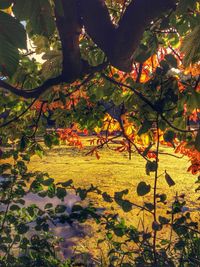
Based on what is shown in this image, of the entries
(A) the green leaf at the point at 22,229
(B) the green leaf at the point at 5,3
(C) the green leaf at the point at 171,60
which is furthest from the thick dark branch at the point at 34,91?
(A) the green leaf at the point at 22,229

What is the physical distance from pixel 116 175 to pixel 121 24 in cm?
648

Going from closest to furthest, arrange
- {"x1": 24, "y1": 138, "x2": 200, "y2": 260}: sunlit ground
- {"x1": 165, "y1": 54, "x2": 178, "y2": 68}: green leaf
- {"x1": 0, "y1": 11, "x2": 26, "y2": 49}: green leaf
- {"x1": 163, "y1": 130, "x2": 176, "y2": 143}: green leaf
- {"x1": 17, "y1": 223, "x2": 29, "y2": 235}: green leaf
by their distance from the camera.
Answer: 1. {"x1": 0, "y1": 11, "x2": 26, "y2": 49}: green leaf
2. {"x1": 165, "y1": 54, "x2": 178, "y2": 68}: green leaf
3. {"x1": 163, "y1": 130, "x2": 176, "y2": 143}: green leaf
4. {"x1": 17, "y1": 223, "x2": 29, "y2": 235}: green leaf
5. {"x1": 24, "y1": 138, "x2": 200, "y2": 260}: sunlit ground

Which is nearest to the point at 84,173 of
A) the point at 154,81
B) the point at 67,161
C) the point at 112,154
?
the point at 67,161

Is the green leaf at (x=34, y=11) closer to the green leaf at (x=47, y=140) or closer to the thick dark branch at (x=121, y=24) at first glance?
the thick dark branch at (x=121, y=24)

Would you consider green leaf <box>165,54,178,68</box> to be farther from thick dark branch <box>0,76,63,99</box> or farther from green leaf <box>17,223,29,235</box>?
green leaf <box>17,223,29,235</box>

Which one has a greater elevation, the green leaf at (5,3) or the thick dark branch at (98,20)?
the thick dark branch at (98,20)

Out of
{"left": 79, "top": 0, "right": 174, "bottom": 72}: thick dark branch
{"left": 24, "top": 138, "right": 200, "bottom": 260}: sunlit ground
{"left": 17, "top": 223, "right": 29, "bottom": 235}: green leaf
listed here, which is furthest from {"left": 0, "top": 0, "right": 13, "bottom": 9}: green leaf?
{"left": 24, "top": 138, "right": 200, "bottom": 260}: sunlit ground

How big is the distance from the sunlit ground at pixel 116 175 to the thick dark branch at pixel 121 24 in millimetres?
3149

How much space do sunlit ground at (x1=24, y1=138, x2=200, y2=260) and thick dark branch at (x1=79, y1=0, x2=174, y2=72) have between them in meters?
3.15

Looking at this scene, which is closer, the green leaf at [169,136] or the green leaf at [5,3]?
the green leaf at [5,3]

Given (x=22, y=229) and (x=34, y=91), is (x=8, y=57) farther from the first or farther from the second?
(x=22, y=229)

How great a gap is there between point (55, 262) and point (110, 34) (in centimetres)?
154

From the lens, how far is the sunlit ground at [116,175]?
541cm

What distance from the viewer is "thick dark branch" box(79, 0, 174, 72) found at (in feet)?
3.74
